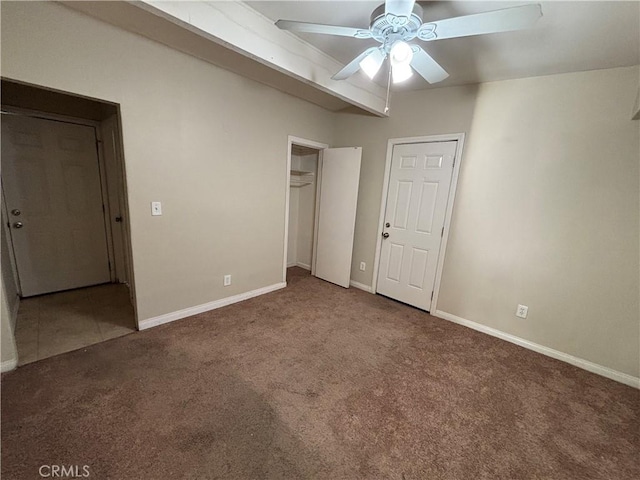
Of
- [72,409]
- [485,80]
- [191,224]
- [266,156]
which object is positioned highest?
[485,80]

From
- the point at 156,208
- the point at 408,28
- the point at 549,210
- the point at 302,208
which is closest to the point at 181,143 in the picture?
the point at 156,208

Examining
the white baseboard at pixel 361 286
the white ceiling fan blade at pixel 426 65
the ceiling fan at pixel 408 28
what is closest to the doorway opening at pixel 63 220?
the ceiling fan at pixel 408 28

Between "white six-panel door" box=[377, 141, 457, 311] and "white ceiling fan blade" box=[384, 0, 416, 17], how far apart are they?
1785 millimetres

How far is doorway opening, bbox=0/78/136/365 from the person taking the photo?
2.49 meters

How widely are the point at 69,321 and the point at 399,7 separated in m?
3.58

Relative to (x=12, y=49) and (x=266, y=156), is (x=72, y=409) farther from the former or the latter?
(x=266, y=156)

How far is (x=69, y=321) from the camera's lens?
2.53m

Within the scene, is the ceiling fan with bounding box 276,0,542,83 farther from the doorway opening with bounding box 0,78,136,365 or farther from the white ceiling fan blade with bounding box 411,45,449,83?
→ the doorway opening with bounding box 0,78,136,365

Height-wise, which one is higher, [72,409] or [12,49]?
[12,49]

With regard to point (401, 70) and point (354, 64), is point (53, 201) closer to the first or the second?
point (354, 64)

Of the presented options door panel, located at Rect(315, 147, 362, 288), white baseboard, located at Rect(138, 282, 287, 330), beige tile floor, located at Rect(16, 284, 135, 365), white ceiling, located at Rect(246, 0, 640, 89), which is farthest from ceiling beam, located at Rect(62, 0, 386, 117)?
beige tile floor, located at Rect(16, 284, 135, 365)

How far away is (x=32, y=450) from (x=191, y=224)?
5.73 ft

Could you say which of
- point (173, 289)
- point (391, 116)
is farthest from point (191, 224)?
point (391, 116)

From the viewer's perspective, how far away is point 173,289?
2568mm
